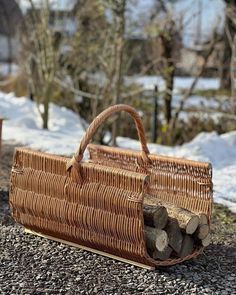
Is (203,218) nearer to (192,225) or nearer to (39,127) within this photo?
(192,225)

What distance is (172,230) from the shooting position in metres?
4.12

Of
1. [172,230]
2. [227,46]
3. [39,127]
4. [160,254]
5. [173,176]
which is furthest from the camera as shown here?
[227,46]

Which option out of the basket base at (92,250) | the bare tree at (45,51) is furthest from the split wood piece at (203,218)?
the bare tree at (45,51)

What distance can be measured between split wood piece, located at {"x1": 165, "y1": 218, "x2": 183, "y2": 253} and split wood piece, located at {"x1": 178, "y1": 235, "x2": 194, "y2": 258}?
4 cm

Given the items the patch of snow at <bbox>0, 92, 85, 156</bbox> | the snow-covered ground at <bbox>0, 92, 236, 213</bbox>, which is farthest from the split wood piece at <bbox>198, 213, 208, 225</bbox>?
the patch of snow at <bbox>0, 92, 85, 156</bbox>

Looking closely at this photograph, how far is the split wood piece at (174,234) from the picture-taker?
4105 mm

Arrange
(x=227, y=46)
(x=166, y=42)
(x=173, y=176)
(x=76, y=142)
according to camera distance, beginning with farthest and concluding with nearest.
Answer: (x=227, y=46), (x=166, y=42), (x=76, y=142), (x=173, y=176)

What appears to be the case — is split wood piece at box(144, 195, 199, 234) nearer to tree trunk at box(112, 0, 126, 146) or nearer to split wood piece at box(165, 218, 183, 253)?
split wood piece at box(165, 218, 183, 253)

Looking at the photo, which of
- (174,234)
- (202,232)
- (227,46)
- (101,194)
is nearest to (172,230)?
(174,234)

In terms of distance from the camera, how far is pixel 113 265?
404 cm

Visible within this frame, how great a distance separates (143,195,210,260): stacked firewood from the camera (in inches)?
157

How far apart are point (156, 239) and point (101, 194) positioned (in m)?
0.47

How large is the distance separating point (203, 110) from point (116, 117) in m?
2.98

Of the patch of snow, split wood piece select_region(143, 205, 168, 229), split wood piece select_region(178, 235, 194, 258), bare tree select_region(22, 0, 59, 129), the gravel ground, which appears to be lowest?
the patch of snow
